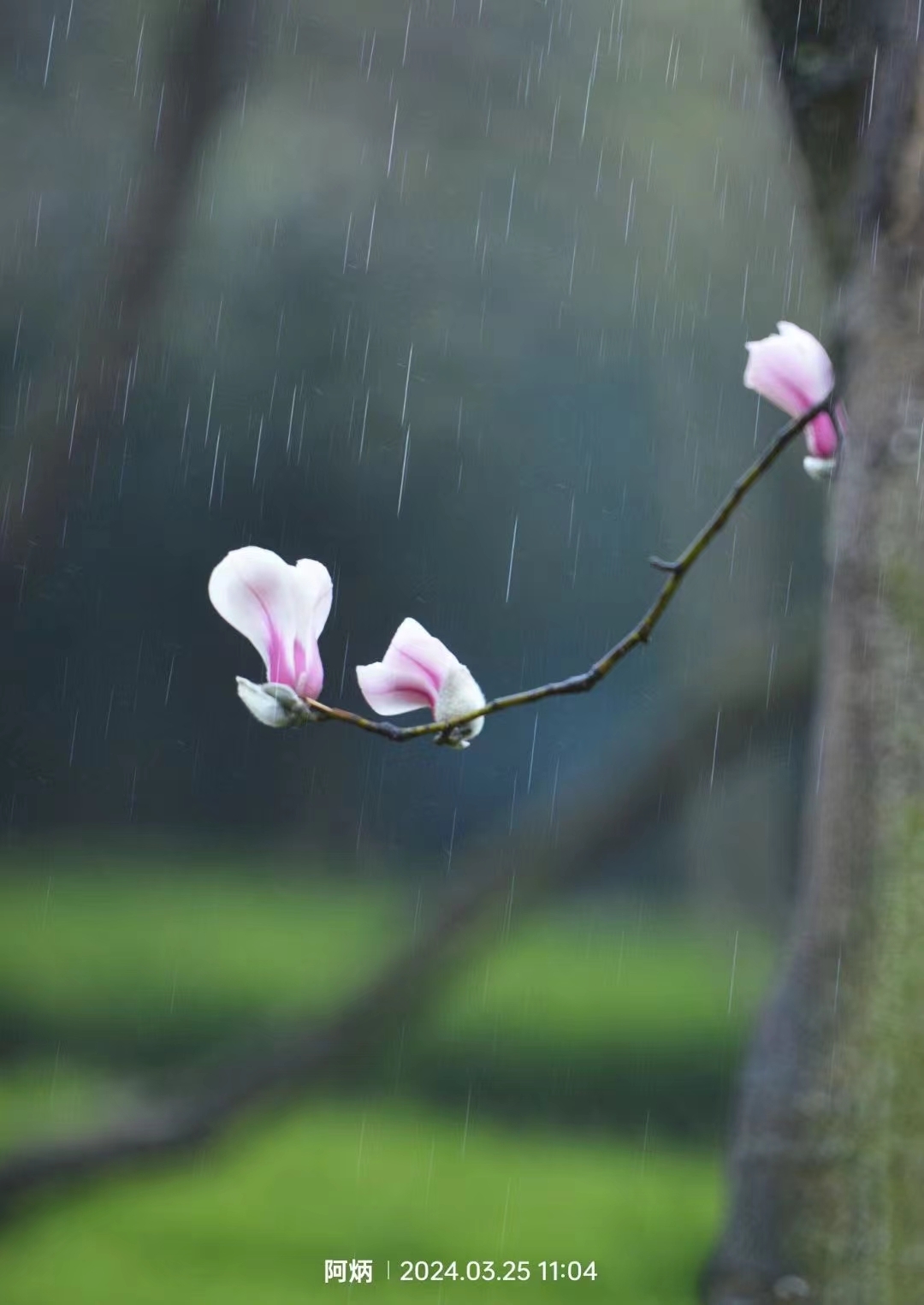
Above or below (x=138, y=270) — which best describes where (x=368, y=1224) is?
below

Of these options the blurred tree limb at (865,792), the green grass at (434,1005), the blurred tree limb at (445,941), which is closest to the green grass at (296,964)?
the green grass at (434,1005)

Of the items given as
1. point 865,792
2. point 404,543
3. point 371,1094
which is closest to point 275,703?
point 865,792

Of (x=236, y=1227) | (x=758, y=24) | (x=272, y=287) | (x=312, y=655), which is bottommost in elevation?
(x=236, y=1227)

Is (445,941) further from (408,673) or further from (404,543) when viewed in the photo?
(404,543)

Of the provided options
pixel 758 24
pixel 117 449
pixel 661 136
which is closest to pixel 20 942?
pixel 117 449

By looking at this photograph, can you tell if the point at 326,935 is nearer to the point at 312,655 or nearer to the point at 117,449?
the point at 117,449

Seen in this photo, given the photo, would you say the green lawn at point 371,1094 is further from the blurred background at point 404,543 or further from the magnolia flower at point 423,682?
the magnolia flower at point 423,682

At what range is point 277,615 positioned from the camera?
0.48 meters

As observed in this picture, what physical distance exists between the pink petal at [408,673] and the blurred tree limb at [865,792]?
11.5 inches

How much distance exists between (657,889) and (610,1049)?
1900mm

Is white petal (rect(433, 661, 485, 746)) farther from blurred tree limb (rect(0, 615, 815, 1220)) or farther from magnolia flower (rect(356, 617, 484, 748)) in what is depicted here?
blurred tree limb (rect(0, 615, 815, 1220))

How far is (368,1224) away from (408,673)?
2165 mm

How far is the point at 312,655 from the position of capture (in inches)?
18.9

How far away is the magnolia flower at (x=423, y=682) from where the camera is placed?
470mm
